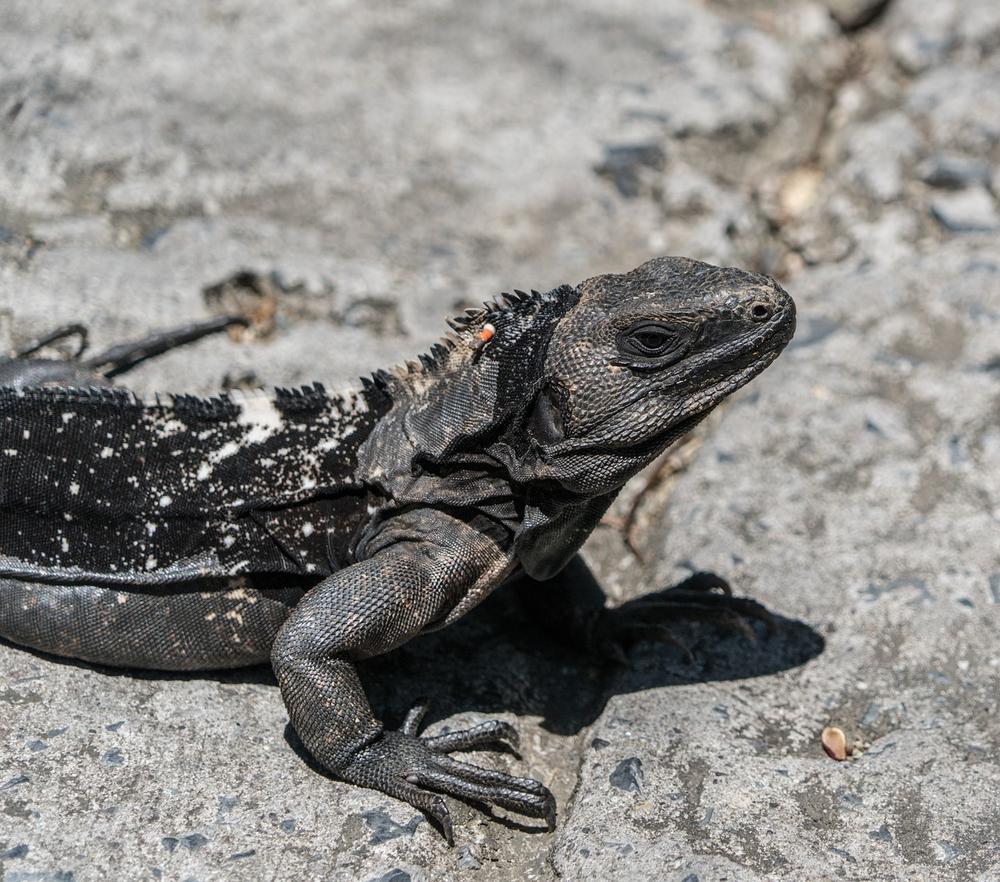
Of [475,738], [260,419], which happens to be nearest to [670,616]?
[475,738]

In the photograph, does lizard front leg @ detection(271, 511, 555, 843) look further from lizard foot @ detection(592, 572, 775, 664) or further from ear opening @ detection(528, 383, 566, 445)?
lizard foot @ detection(592, 572, 775, 664)

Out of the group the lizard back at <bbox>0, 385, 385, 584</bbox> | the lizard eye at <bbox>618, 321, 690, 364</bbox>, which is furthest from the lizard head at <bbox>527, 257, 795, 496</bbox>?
the lizard back at <bbox>0, 385, 385, 584</bbox>

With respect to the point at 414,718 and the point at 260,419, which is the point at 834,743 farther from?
the point at 260,419

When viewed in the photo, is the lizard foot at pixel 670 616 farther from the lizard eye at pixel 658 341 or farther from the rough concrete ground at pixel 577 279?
the lizard eye at pixel 658 341

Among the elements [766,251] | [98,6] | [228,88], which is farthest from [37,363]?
[766,251]

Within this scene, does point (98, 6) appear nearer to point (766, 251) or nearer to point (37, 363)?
point (37, 363)

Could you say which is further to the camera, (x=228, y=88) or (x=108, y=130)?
(x=228, y=88)
